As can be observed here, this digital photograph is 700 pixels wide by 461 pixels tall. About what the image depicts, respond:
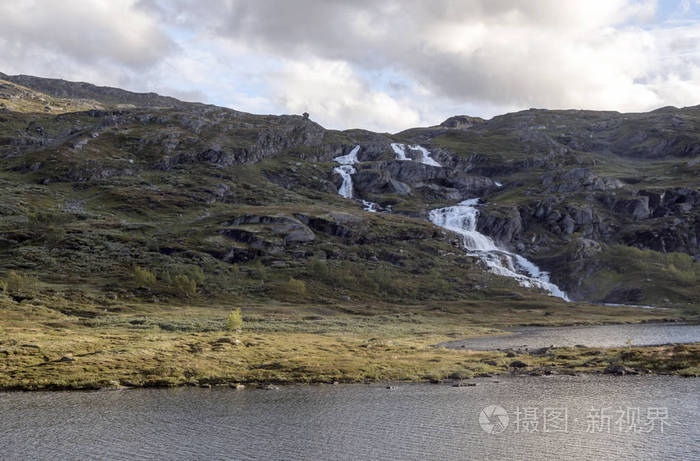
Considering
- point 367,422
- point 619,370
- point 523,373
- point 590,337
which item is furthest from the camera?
point 590,337

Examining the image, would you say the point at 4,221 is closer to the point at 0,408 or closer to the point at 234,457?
the point at 0,408

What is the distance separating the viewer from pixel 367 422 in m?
43.2

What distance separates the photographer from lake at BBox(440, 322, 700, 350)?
94.8 meters

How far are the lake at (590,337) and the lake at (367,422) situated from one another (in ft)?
122

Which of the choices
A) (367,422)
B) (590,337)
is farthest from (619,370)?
(590,337)

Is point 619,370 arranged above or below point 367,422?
above

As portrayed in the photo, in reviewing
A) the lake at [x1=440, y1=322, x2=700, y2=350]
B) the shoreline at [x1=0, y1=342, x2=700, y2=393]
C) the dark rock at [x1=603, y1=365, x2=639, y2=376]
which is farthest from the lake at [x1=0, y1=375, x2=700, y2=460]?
the lake at [x1=440, y1=322, x2=700, y2=350]

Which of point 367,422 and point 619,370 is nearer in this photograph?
point 367,422

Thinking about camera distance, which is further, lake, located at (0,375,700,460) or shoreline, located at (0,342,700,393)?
shoreline, located at (0,342,700,393)

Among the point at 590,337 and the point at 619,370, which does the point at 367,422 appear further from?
the point at 590,337

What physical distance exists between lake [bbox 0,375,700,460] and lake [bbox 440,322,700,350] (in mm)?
37086

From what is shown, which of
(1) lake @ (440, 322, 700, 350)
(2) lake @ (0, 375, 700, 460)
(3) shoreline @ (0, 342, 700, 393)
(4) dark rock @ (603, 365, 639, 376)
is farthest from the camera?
(1) lake @ (440, 322, 700, 350)

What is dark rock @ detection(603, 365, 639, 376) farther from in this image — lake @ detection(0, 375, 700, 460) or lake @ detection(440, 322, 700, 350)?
lake @ detection(440, 322, 700, 350)

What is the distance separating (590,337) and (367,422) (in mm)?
79838
